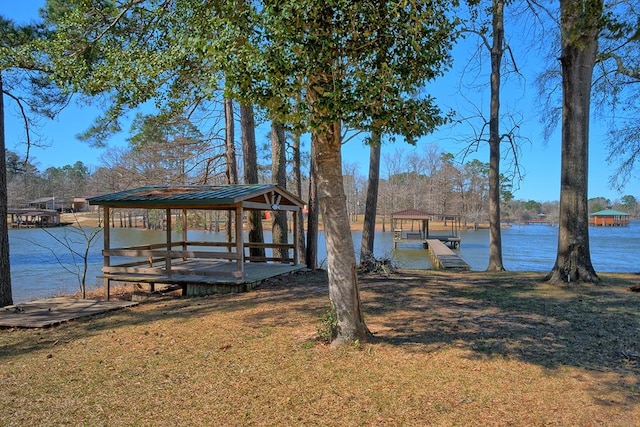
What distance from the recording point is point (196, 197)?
8156mm

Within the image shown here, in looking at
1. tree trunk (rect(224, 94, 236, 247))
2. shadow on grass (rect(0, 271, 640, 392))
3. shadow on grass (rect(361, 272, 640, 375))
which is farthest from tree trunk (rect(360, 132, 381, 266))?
tree trunk (rect(224, 94, 236, 247))

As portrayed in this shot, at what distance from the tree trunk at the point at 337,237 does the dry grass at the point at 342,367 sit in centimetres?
38

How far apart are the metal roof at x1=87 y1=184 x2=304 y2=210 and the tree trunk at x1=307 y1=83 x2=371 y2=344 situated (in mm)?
3675

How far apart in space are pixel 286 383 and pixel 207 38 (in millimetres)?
3197

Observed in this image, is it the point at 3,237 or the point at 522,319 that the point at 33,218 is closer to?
the point at 3,237

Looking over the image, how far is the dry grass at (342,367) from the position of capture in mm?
3092

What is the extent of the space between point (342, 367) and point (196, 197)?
5.27m

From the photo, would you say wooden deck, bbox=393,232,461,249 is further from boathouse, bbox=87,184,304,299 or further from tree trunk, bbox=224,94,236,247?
boathouse, bbox=87,184,304,299

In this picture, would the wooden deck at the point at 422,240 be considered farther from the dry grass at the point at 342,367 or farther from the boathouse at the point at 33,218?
the boathouse at the point at 33,218

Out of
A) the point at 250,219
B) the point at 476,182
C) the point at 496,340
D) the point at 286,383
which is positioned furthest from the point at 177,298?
the point at 476,182

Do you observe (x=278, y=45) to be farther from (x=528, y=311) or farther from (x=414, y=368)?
(x=528, y=311)

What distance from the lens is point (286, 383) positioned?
363 centimetres

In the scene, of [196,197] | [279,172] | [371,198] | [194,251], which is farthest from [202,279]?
[371,198]

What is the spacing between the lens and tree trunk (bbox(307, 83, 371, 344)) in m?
4.40
